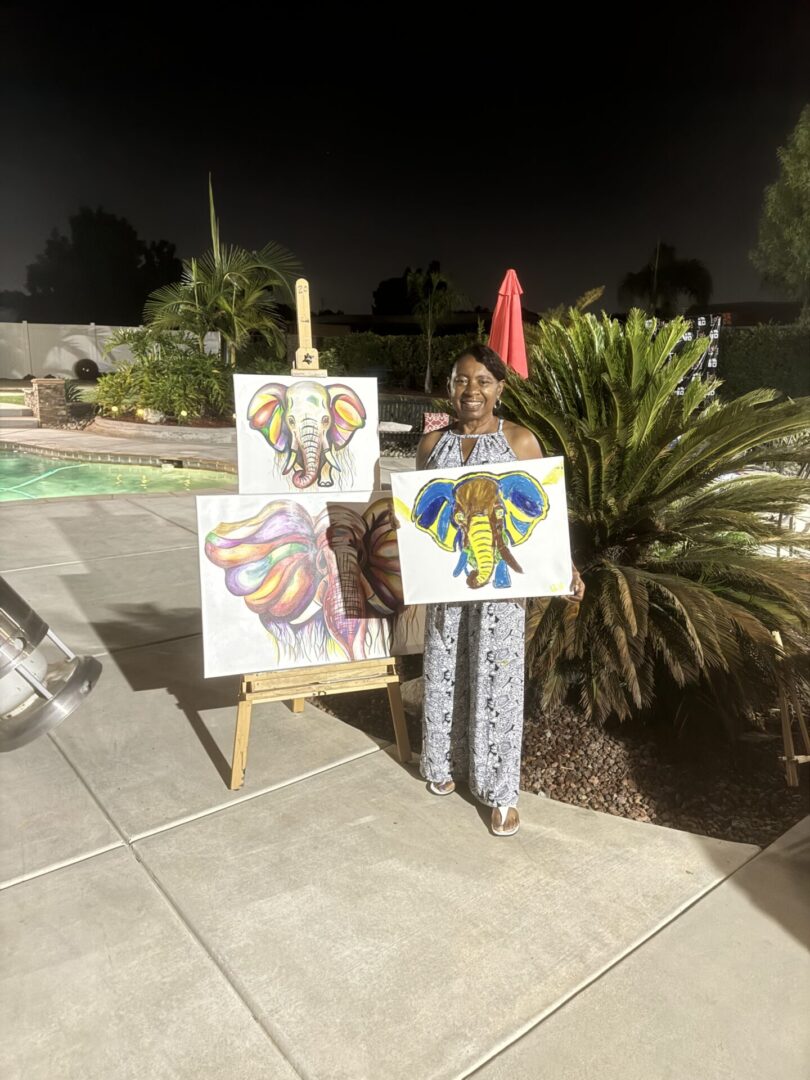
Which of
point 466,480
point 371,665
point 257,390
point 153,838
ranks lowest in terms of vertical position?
point 153,838

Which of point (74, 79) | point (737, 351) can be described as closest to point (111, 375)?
point (737, 351)

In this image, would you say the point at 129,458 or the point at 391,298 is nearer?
the point at 129,458

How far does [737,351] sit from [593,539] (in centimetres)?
1615

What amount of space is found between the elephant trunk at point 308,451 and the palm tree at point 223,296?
47.5 feet

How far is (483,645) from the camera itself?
2.74m

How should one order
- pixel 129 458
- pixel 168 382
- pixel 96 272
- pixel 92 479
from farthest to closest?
pixel 96 272, pixel 168 382, pixel 129 458, pixel 92 479

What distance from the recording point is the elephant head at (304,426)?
11.3 feet

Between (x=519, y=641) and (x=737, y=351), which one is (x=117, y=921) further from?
(x=737, y=351)

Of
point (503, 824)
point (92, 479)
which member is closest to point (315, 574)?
point (503, 824)

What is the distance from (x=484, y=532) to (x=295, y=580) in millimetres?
964

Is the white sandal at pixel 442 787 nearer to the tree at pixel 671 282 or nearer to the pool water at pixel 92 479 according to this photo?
the pool water at pixel 92 479

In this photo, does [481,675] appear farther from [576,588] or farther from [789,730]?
[789,730]

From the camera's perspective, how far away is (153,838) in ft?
8.94

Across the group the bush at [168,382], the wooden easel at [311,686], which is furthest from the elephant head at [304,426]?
the bush at [168,382]
